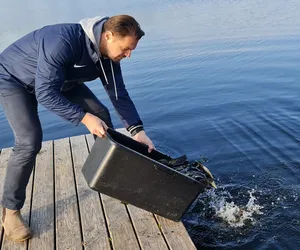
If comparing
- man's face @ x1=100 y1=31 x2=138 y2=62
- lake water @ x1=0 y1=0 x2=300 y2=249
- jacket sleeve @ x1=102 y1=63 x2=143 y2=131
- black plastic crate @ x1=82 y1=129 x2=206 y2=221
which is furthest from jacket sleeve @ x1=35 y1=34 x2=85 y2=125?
lake water @ x1=0 y1=0 x2=300 y2=249

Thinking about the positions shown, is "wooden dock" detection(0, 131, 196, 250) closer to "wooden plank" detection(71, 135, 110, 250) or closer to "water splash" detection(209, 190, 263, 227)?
"wooden plank" detection(71, 135, 110, 250)

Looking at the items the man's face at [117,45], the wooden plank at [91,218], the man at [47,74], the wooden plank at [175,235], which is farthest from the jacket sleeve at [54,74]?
the wooden plank at [175,235]

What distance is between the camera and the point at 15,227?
308 cm

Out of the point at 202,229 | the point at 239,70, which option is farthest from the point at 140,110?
the point at 202,229

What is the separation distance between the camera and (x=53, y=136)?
695cm

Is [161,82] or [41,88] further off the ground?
[41,88]

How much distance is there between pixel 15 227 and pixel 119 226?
2.80 ft

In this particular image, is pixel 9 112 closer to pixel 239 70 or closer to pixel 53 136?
pixel 53 136

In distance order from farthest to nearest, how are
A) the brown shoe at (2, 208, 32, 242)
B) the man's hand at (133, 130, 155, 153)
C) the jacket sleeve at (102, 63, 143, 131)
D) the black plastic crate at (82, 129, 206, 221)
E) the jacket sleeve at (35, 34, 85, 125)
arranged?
the jacket sleeve at (102, 63, 143, 131), the man's hand at (133, 130, 155, 153), the brown shoe at (2, 208, 32, 242), the black plastic crate at (82, 129, 206, 221), the jacket sleeve at (35, 34, 85, 125)

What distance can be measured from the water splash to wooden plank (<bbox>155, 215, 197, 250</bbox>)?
83 cm

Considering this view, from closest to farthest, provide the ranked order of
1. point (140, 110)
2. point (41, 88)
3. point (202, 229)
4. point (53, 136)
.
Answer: point (41, 88) → point (202, 229) → point (53, 136) → point (140, 110)

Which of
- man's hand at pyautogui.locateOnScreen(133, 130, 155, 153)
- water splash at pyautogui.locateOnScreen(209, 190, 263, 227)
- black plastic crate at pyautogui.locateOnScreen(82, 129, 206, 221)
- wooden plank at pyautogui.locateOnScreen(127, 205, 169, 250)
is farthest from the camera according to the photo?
water splash at pyautogui.locateOnScreen(209, 190, 263, 227)

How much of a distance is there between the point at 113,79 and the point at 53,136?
3926 mm

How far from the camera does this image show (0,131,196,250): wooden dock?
3.00m
